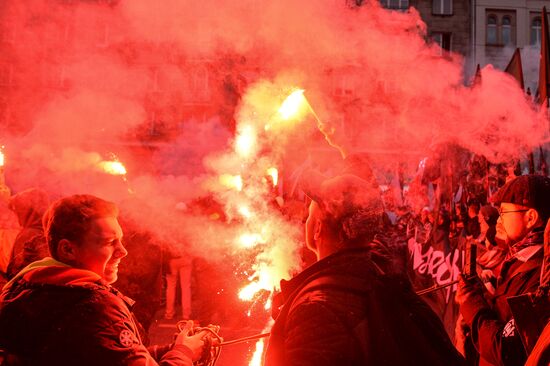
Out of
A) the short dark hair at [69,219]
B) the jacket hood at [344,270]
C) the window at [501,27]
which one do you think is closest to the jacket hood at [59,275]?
the short dark hair at [69,219]

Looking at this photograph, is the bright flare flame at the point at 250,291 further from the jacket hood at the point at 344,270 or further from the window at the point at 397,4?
the window at the point at 397,4

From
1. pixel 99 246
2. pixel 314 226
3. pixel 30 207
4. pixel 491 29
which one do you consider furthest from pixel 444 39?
pixel 99 246

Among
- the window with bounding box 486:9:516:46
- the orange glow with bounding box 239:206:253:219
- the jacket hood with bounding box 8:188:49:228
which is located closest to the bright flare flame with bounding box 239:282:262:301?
the orange glow with bounding box 239:206:253:219

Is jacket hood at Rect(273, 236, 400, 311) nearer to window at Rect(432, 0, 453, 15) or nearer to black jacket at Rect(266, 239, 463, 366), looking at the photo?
black jacket at Rect(266, 239, 463, 366)

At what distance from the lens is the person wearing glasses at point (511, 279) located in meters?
2.84

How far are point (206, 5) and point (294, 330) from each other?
5942 mm

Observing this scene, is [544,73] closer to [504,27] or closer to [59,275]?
[59,275]

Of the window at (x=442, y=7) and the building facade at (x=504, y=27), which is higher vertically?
the window at (x=442, y=7)

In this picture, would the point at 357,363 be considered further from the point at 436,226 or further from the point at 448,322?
the point at 436,226

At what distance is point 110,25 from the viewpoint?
8836 millimetres

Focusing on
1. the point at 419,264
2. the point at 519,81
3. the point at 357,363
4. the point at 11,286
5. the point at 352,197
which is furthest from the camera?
the point at 519,81

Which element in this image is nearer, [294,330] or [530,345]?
[294,330]

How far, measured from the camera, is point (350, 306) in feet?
6.65

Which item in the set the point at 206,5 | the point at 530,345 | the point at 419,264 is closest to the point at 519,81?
the point at 419,264
